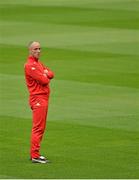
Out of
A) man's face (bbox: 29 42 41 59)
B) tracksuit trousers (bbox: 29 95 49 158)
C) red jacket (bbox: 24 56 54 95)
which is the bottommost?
tracksuit trousers (bbox: 29 95 49 158)

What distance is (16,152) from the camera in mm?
18031

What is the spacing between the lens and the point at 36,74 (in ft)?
55.7

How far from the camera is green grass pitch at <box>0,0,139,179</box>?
17.2 meters

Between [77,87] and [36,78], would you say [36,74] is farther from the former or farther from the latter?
[77,87]

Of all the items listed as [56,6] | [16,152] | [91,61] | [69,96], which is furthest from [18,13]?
[16,152]

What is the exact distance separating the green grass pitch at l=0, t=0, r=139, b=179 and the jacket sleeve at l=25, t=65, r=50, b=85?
1.48 m

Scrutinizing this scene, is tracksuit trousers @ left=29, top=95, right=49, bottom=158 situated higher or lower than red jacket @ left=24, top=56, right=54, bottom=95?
lower

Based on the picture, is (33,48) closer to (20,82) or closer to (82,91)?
(82,91)

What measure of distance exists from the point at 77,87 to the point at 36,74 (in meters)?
8.26

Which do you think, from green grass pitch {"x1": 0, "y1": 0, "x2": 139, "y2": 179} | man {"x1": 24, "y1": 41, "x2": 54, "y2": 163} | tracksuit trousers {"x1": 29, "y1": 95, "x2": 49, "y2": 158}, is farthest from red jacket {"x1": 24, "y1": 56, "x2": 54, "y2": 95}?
green grass pitch {"x1": 0, "y1": 0, "x2": 139, "y2": 179}

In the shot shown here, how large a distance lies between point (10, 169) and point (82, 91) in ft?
27.1

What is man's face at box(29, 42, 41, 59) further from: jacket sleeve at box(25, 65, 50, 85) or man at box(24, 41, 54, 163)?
jacket sleeve at box(25, 65, 50, 85)

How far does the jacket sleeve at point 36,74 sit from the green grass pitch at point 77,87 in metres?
1.48

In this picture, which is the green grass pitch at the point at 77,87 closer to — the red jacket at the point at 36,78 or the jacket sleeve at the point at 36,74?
the red jacket at the point at 36,78
